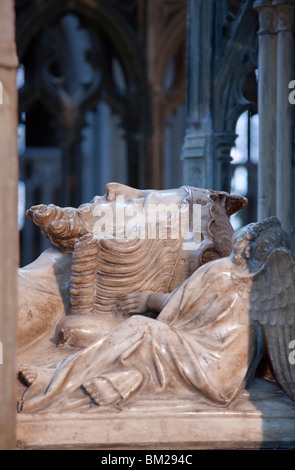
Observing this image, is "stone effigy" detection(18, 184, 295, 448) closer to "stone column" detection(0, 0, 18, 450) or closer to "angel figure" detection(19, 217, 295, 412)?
"angel figure" detection(19, 217, 295, 412)

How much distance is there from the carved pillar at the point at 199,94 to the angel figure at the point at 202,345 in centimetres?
287

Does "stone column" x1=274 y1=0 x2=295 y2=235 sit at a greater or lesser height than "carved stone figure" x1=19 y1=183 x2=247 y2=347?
greater

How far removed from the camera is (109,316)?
505 cm

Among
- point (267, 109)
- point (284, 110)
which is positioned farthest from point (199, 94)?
point (284, 110)

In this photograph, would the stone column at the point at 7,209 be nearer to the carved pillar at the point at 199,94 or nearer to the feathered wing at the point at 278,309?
the feathered wing at the point at 278,309

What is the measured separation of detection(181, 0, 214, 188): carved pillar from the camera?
7551mm

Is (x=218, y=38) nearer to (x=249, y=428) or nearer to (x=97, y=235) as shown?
(x=97, y=235)

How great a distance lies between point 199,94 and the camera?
766cm

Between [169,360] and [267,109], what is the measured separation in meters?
2.61

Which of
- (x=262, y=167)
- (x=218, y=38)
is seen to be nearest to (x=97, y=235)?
(x=262, y=167)

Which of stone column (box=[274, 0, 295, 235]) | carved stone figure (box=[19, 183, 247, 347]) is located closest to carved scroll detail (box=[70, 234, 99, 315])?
carved stone figure (box=[19, 183, 247, 347])

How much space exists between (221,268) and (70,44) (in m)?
9.77

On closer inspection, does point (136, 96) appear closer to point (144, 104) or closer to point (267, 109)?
point (144, 104)

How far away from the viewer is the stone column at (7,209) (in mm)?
3619
